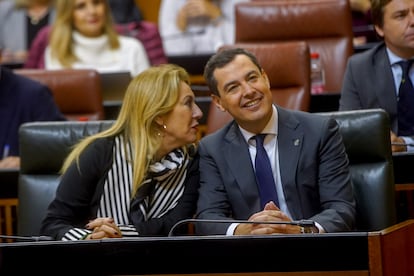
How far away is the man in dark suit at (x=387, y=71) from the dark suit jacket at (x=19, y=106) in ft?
4.19

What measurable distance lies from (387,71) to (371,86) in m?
0.09

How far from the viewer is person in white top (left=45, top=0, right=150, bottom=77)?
19.3ft

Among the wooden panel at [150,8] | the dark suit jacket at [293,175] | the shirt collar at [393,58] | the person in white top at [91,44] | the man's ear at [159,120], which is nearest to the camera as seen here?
the dark suit jacket at [293,175]

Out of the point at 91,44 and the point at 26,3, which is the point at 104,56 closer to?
the point at 91,44

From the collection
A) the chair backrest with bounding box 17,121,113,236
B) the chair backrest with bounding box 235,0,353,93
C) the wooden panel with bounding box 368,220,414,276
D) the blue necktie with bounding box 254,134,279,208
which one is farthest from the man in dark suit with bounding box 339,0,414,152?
the wooden panel with bounding box 368,220,414,276

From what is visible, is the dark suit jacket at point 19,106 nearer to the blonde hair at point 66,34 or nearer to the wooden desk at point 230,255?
the blonde hair at point 66,34

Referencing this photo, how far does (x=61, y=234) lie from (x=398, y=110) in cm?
139

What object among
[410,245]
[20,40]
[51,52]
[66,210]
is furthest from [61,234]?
[20,40]

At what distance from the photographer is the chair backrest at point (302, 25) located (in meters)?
5.45

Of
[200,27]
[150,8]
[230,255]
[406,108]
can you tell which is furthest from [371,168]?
[150,8]

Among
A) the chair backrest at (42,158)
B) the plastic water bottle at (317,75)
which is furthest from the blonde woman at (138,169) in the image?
the plastic water bottle at (317,75)

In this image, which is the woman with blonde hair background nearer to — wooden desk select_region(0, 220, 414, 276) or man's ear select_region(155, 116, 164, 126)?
man's ear select_region(155, 116, 164, 126)

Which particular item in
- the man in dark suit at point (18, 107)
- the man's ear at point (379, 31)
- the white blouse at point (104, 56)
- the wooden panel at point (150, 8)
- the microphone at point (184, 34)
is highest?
the wooden panel at point (150, 8)

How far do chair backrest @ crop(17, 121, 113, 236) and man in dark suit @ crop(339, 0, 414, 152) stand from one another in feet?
3.21
